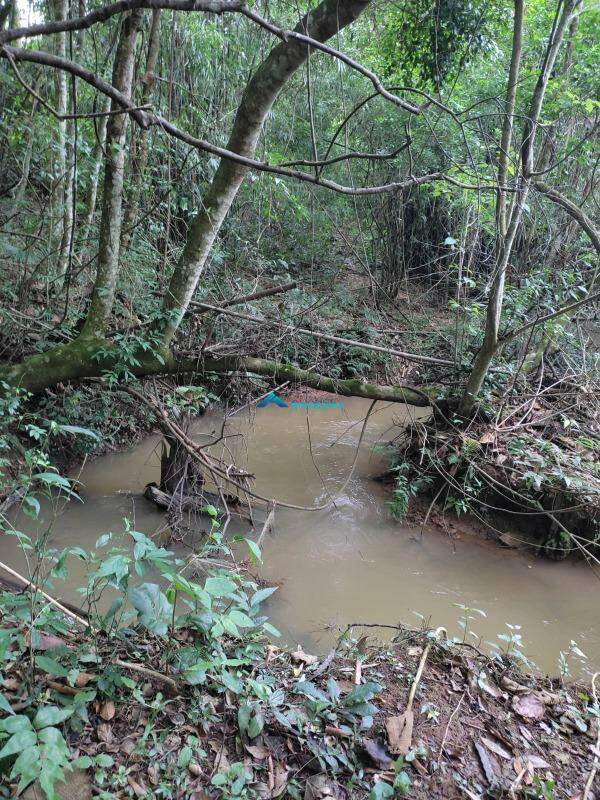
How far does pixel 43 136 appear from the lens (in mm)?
4441

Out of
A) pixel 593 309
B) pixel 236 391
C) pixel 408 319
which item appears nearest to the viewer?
pixel 236 391

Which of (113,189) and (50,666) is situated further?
(113,189)

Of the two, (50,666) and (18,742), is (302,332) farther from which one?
(18,742)

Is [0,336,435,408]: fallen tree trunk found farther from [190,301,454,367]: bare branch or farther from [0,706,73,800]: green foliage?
[0,706,73,800]: green foliage

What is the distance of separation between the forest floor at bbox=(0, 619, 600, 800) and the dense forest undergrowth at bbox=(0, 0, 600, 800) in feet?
0.03

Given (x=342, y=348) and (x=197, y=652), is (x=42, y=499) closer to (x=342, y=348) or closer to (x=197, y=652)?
(x=197, y=652)

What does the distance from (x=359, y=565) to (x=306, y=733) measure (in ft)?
7.94

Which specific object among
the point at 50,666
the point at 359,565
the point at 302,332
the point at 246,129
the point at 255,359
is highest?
the point at 246,129

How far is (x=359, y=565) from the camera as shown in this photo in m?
4.16

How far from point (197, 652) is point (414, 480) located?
3.33 m

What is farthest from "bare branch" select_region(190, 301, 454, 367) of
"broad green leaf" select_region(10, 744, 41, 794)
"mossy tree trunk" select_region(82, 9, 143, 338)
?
"broad green leaf" select_region(10, 744, 41, 794)

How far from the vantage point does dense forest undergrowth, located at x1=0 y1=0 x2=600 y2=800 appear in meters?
1.74

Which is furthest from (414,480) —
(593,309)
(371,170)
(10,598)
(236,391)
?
(371,170)

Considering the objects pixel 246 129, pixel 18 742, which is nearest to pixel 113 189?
pixel 246 129
